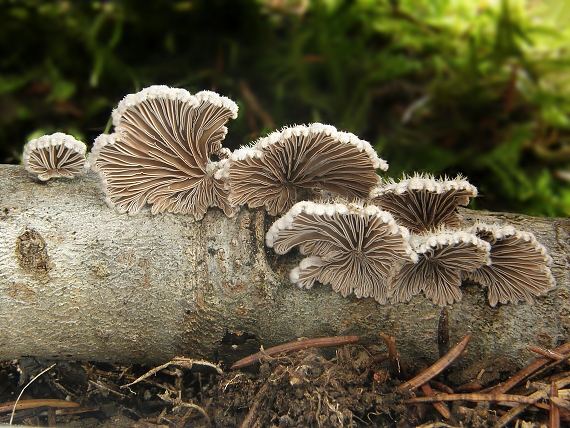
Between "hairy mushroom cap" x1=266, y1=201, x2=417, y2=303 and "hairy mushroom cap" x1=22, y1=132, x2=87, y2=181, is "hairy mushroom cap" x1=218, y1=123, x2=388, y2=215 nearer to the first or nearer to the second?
"hairy mushroom cap" x1=266, y1=201, x2=417, y2=303

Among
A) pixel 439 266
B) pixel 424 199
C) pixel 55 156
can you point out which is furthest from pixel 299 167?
pixel 55 156

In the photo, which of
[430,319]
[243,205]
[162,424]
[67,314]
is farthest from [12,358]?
[430,319]

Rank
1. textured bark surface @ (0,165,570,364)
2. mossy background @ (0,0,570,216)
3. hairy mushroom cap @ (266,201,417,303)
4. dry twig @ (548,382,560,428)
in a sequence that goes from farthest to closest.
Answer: mossy background @ (0,0,570,216), textured bark surface @ (0,165,570,364), dry twig @ (548,382,560,428), hairy mushroom cap @ (266,201,417,303)

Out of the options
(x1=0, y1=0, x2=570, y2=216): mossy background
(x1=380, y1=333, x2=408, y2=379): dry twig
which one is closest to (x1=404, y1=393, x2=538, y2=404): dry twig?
(x1=380, y1=333, x2=408, y2=379): dry twig

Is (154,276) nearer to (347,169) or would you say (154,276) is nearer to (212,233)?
(212,233)

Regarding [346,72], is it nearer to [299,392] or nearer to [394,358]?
[394,358]
